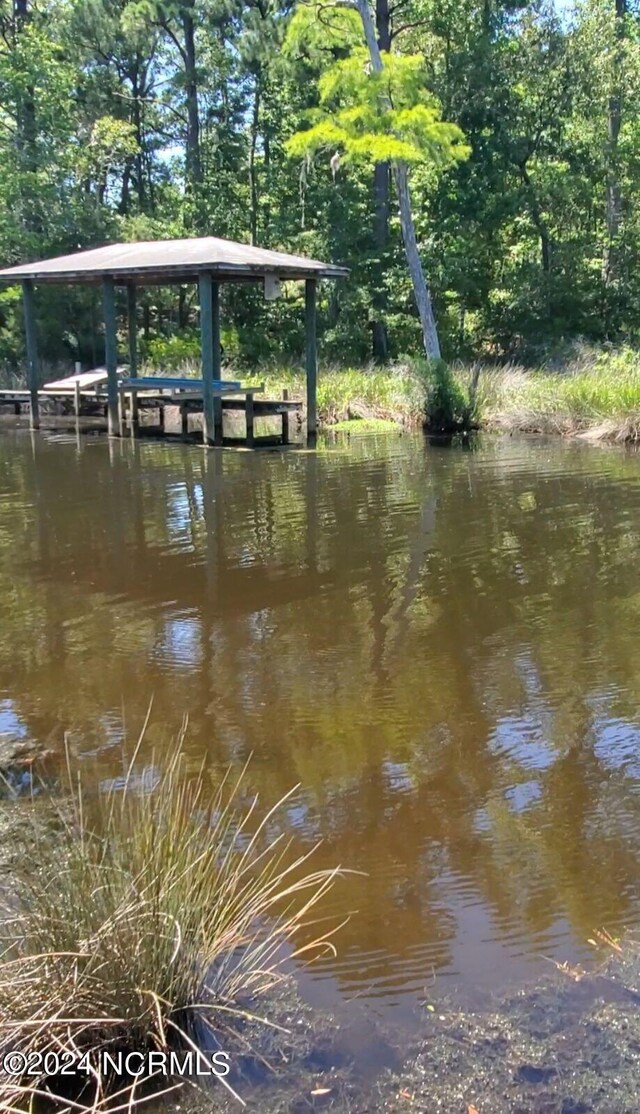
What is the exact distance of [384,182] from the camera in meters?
27.1

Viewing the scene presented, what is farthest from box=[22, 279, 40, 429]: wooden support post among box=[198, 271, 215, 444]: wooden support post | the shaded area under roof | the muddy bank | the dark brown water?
the muddy bank

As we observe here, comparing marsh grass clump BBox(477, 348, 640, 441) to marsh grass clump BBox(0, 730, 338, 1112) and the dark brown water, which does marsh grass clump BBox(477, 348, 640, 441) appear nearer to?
the dark brown water

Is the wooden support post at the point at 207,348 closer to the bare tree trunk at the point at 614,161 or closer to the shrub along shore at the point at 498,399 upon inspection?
the shrub along shore at the point at 498,399

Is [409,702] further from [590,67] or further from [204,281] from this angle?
[590,67]

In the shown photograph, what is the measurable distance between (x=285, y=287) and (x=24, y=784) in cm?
2586

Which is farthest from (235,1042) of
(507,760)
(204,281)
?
(204,281)

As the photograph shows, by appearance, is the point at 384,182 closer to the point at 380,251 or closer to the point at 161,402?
the point at 380,251

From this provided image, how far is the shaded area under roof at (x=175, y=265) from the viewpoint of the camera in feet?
53.9

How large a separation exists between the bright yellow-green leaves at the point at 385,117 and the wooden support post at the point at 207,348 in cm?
520

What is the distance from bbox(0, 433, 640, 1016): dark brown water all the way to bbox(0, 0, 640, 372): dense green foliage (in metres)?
15.6

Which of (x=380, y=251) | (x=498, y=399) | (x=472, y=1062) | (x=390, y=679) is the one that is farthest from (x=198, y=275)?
(x=472, y=1062)

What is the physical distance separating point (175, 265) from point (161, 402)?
13.5 feet

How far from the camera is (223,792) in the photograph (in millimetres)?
4695

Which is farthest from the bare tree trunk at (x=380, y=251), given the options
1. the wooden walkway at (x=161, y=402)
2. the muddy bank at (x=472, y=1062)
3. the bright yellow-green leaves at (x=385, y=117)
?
the muddy bank at (x=472, y=1062)
